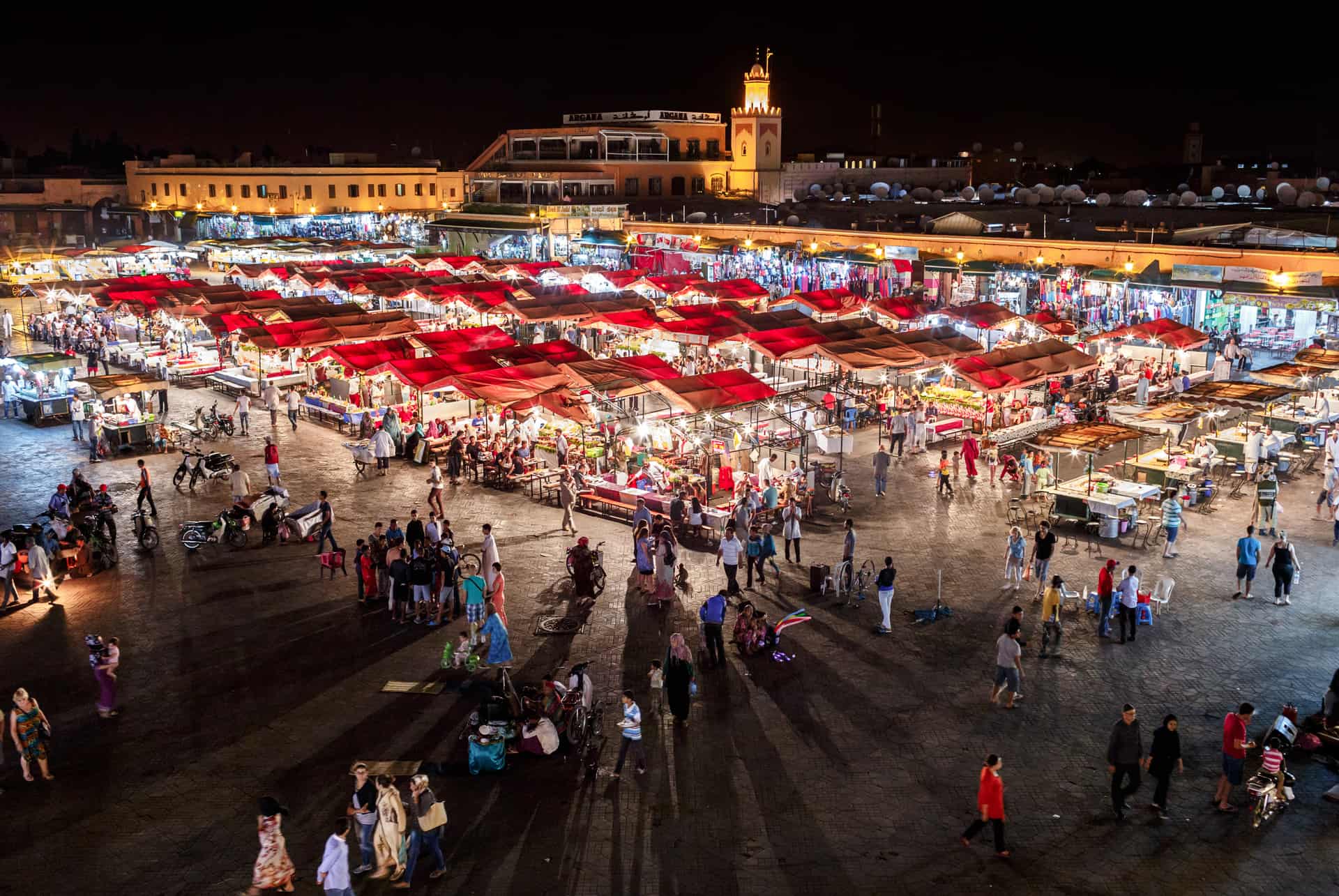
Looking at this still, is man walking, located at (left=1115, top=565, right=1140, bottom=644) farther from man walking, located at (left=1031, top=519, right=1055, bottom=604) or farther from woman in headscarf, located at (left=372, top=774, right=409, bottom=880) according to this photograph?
woman in headscarf, located at (left=372, top=774, right=409, bottom=880)

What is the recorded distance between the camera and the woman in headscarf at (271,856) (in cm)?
767

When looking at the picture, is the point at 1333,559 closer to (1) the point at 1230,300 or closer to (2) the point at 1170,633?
(2) the point at 1170,633

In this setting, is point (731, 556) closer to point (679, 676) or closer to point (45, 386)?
point (679, 676)

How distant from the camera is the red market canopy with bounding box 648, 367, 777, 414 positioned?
19.0m

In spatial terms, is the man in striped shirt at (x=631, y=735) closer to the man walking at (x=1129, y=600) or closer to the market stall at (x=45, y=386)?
the man walking at (x=1129, y=600)

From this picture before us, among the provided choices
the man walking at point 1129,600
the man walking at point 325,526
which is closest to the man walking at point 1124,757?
the man walking at point 1129,600

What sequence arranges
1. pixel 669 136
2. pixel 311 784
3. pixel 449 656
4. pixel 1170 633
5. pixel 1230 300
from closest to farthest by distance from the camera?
pixel 311 784 → pixel 449 656 → pixel 1170 633 → pixel 1230 300 → pixel 669 136

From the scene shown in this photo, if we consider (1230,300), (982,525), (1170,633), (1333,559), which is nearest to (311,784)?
(1170,633)

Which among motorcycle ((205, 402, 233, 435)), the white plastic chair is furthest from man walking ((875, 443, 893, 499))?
motorcycle ((205, 402, 233, 435))

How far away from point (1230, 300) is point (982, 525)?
58.7 ft

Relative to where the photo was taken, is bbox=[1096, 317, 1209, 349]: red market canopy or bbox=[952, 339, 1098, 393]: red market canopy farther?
bbox=[1096, 317, 1209, 349]: red market canopy

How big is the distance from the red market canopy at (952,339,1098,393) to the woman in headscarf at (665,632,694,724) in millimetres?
12735

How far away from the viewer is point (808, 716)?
35.2 feet

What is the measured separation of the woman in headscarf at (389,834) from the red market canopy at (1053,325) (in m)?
25.0
